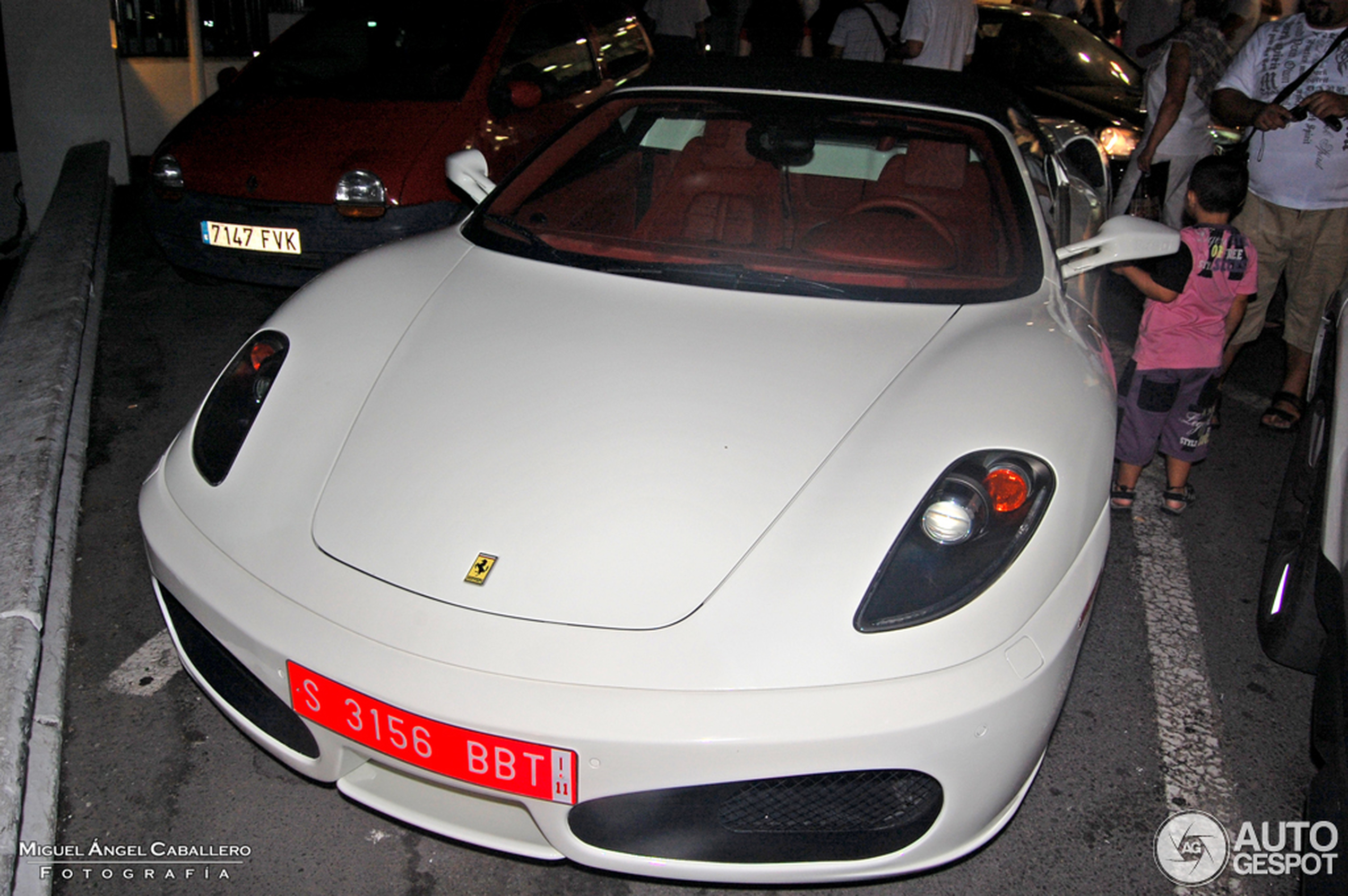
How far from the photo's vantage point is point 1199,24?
4.89 metres

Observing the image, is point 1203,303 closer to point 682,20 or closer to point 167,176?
point 167,176

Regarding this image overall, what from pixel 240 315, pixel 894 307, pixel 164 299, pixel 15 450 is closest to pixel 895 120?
pixel 894 307

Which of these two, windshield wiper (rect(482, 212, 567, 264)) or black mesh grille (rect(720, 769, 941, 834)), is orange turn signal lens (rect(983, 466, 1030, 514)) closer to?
black mesh grille (rect(720, 769, 941, 834))

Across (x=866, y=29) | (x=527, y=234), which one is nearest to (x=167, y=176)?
(x=527, y=234)

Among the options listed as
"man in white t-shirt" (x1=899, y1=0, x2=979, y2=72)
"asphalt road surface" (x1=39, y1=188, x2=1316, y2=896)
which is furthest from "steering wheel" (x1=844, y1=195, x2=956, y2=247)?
"man in white t-shirt" (x1=899, y1=0, x2=979, y2=72)

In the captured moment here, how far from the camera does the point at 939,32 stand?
6262 millimetres

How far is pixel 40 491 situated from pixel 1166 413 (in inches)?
133

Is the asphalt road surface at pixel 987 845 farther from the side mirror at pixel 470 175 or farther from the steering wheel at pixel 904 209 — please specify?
the side mirror at pixel 470 175

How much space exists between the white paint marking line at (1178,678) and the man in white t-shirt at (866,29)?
177 inches

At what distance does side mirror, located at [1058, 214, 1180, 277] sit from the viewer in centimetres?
269

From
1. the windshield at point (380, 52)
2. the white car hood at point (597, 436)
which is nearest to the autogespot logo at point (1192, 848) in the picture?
the white car hood at point (597, 436)

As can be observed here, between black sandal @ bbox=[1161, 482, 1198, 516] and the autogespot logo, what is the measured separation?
153 cm

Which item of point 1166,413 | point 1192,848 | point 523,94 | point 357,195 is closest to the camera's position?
point 1192,848

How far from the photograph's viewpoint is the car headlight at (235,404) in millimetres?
2191
